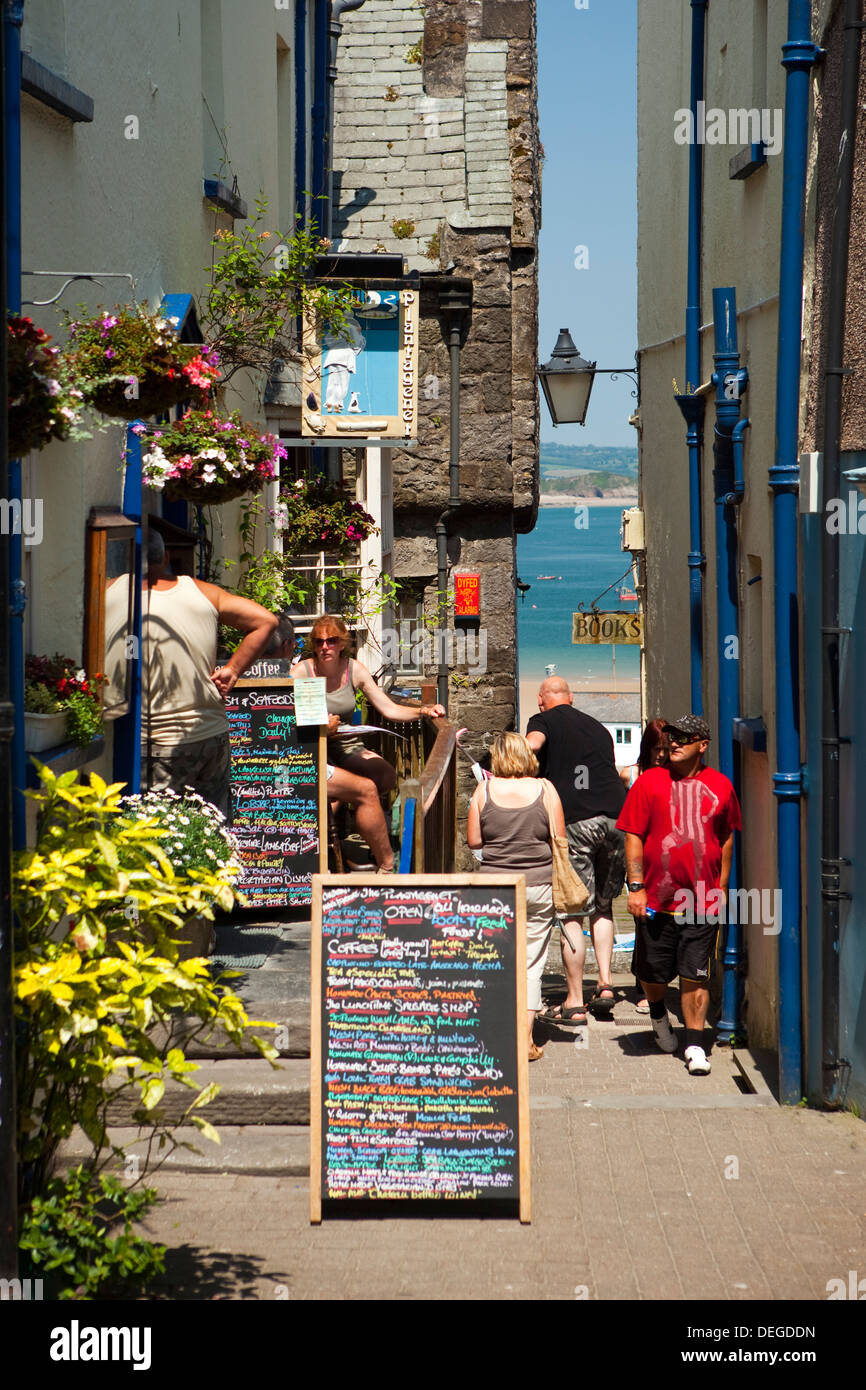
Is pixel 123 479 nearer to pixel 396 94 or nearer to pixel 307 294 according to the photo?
pixel 307 294

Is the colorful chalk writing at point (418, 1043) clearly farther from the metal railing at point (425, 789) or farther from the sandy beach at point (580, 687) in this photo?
the sandy beach at point (580, 687)

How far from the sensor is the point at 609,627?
16984 millimetres

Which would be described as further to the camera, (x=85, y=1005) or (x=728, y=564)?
(x=728, y=564)

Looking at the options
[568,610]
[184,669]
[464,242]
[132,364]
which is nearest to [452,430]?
[464,242]

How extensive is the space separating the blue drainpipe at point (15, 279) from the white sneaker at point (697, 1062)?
3.56 metres

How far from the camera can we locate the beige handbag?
6.97 metres

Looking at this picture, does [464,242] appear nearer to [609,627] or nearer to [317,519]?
[609,627]

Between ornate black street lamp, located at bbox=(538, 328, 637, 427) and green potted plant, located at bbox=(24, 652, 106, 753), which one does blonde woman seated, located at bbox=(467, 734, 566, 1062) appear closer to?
green potted plant, located at bbox=(24, 652, 106, 753)

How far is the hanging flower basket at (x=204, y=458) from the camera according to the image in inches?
256

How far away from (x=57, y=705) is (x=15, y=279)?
1.50 m

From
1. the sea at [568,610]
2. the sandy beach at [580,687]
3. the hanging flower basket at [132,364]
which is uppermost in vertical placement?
the hanging flower basket at [132,364]

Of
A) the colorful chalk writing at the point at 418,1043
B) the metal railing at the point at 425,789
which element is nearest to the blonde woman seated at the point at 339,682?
the metal railing at the point at 425,789

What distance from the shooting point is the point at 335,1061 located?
5266 mm
